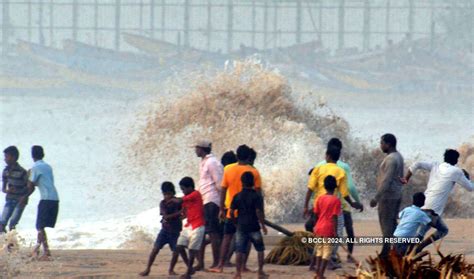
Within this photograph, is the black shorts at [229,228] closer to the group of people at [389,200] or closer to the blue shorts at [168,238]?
the blue shorts at [168,238]

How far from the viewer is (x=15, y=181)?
10.7 meters

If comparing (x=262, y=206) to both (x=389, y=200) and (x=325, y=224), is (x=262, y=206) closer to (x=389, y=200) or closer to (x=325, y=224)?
(x=325, y=224)

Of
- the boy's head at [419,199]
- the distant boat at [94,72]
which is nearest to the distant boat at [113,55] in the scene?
the distant boat at [94,72]

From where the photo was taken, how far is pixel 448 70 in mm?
74000

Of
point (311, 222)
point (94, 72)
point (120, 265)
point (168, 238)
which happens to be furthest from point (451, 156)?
point (94, 72)

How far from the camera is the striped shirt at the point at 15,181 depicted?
10.7 m

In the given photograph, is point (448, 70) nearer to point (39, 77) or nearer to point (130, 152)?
point (39, 77)

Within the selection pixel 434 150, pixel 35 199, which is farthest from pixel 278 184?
pixel 434 150

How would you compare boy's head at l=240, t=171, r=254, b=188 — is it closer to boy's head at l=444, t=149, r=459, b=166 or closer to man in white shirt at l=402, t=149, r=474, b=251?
man in white shirt at l=402, t=149, r=474, b=251

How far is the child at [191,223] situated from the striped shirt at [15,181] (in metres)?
2.05

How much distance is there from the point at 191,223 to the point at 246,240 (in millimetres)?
480

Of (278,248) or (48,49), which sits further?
(48,49)

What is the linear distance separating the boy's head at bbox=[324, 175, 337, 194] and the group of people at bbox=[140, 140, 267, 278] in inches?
18.9

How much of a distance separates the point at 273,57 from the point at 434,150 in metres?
17.4
